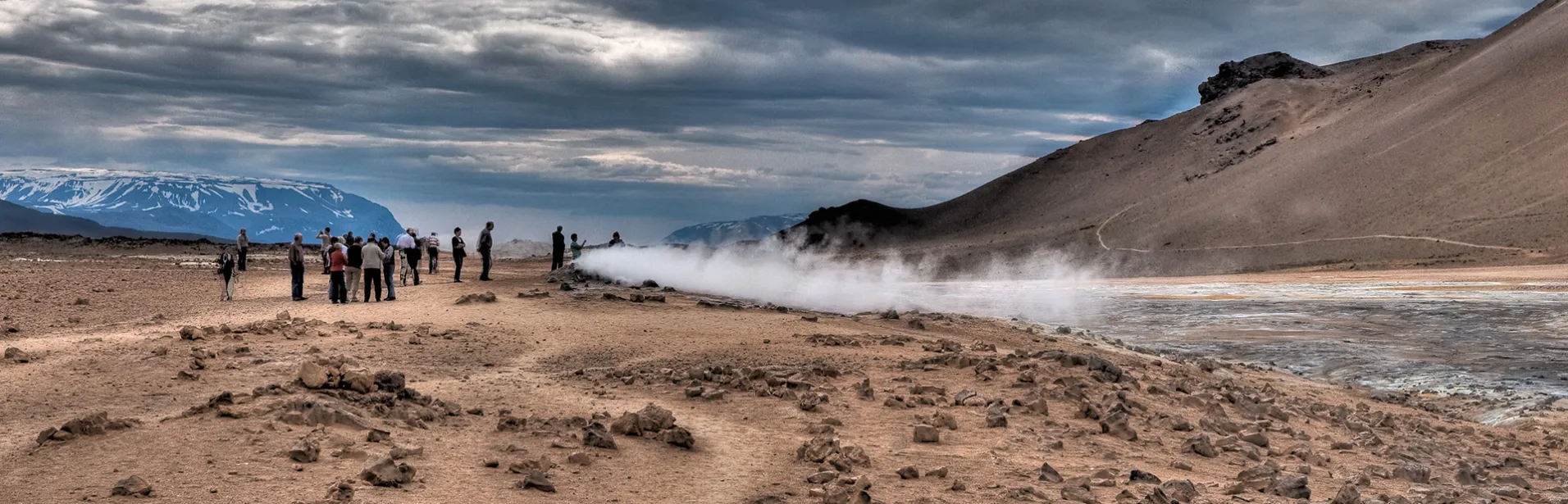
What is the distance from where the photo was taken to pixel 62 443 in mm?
9250

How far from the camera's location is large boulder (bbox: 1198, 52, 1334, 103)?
111 metres

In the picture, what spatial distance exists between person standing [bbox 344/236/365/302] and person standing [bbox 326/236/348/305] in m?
0.14

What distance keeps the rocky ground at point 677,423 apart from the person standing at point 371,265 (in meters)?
3.46

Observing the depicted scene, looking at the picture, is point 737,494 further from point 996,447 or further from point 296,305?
point 296,305

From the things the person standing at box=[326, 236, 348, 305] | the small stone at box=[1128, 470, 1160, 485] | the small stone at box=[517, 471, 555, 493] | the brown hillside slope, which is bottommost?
the small stone at box=[1128, 470, 1160, 485]

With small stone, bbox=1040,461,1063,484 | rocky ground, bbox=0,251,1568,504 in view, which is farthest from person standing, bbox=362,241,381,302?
small stone, bbox=1040,461,1063,484

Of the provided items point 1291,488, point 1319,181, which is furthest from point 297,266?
point 1319,181

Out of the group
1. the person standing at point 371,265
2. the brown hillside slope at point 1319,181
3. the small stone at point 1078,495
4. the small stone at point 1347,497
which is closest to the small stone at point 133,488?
the small stone at point 1078,495

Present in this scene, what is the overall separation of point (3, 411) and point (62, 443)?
2.08 m

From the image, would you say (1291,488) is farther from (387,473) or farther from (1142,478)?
(387,473)

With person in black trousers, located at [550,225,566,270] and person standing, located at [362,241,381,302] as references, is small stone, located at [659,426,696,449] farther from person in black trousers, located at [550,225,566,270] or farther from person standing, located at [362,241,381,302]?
person in black trousers, located at [550,225,566,270]

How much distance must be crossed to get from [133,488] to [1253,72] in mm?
114976

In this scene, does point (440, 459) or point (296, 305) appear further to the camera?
point (296, 305)

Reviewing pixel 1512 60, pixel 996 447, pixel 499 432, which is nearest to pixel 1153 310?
pixel 996 447
